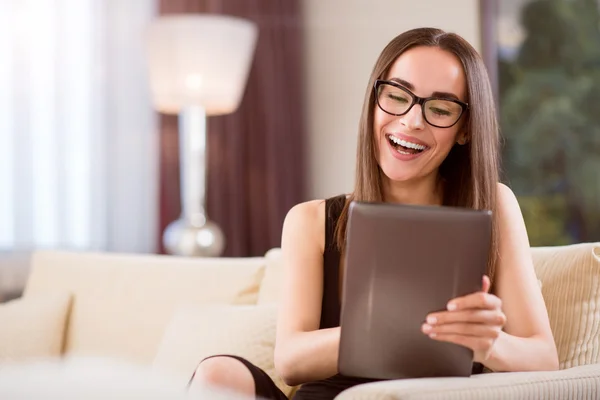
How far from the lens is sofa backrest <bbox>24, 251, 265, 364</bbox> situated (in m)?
2.47

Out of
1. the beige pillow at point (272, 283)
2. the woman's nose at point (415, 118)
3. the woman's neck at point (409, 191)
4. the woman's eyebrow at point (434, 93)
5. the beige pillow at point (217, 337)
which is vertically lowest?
the beige pillow at point (217, 337)

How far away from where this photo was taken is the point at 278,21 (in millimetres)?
4461

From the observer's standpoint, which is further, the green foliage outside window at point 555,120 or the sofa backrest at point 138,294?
the green foliage outside window at point 555,120

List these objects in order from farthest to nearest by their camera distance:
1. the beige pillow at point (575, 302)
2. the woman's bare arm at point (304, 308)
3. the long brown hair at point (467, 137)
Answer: the beige pillow at point (575, 302)
the long brown hair at point (467, 137)
the woman's bare arm at point (304, 308)

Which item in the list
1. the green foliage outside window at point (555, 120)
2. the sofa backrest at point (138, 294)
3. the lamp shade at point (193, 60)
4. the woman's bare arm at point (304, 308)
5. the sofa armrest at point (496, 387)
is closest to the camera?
the sofa armrest at point (496, 387)

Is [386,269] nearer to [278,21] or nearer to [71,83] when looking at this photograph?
[71,83]

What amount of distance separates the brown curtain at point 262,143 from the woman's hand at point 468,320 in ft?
9.90

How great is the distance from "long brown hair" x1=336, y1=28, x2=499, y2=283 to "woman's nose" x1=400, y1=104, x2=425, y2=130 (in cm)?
10

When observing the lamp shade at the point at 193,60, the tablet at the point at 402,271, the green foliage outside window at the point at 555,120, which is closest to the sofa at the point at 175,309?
the tablet at the point at 402,271

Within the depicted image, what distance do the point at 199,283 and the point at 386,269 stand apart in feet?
4.00

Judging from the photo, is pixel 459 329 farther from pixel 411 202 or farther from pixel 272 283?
pixel 272 283

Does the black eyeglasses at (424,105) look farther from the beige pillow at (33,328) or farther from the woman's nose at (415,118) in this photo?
the beige pillow at (33,328)

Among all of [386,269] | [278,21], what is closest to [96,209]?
[278,21]

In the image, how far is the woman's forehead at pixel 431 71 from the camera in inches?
67.1
